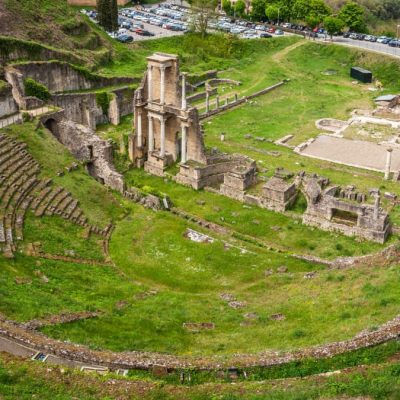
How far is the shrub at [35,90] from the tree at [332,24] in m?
57.4

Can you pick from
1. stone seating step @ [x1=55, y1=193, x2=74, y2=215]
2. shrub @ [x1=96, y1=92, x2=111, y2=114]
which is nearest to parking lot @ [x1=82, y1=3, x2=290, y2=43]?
shrub @ [x1=96, y1=92, x2=111, y2=114]

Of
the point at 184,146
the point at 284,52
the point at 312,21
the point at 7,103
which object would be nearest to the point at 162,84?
the point at 184,146

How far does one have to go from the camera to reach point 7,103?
162 feet

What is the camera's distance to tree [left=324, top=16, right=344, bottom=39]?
98312 mm

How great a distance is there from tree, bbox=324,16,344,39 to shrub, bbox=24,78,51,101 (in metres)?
57.4

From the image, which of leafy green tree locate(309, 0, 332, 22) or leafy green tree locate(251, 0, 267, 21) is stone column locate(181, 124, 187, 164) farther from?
leafy green tree locate(251, 0, 267, 21)

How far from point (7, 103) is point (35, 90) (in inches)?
243

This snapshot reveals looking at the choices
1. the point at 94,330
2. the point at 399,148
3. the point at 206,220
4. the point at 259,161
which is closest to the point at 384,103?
the point at 399,148

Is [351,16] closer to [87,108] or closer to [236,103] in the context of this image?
[236,103]

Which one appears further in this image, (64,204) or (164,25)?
→ (164,25)

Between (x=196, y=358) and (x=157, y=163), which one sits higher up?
(x=196, y=358)

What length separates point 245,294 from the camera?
108ft

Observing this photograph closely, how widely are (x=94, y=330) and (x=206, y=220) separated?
17.8 metres

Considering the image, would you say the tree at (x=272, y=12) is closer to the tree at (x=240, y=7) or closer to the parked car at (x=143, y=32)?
the tree at (x=240, y=7)
